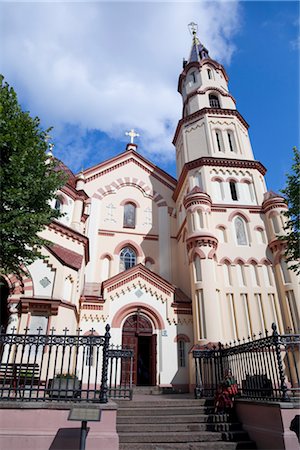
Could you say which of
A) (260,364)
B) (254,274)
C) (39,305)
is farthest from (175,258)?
(260,364)

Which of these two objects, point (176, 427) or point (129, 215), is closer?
point (176, 427)

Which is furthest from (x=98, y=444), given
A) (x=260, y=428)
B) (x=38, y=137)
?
(x=38, y=137)

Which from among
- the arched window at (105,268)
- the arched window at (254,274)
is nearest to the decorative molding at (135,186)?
the arched window at (105,268)

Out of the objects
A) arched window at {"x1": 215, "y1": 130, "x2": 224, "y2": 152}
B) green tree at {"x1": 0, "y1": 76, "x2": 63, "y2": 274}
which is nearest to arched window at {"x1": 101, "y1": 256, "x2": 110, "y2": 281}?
green tree at {"x1": 0, "y1": 76, "x2": 63, "y2": 274}

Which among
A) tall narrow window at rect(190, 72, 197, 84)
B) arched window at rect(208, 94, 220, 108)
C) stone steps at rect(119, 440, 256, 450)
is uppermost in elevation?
tall narrow window at rect(190, 72, 197, 84)

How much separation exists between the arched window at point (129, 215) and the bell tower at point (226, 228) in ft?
11.9

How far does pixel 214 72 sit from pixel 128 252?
17.9 meters

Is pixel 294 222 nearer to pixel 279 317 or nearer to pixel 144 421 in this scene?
pixel 279 317

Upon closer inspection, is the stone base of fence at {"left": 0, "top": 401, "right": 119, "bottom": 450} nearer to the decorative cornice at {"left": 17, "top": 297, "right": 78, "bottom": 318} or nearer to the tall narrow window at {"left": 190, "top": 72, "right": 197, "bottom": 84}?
the decorative cornice at {"left": 17, "top": 297, "right": 78, "bottom": 318}

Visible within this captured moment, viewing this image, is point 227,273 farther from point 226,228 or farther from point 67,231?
point 67,231

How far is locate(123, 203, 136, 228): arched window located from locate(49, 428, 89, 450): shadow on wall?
1722cm

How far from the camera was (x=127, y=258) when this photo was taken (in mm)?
22406

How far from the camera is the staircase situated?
7.24 meters

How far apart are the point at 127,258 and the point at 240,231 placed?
26.8ft
